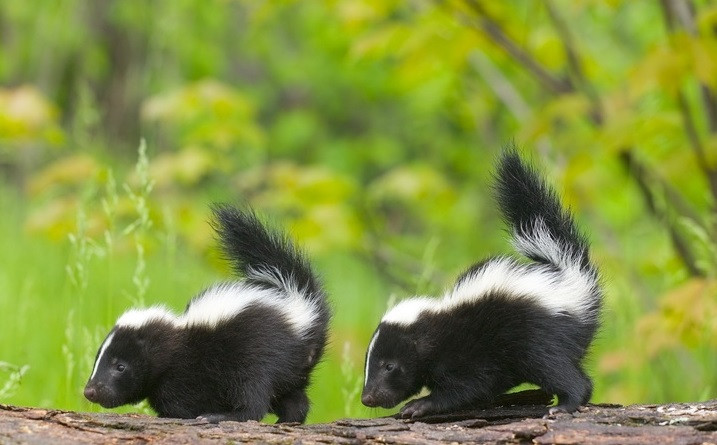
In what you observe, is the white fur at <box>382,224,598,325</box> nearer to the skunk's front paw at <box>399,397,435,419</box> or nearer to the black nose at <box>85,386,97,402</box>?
the skunk's front paw at <box>399,397,435,419</box>

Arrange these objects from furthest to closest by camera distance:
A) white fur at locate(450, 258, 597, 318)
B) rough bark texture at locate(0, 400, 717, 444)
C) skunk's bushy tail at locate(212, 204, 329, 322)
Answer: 1. skunk's bushy tail at locate(212, 204, 329, 322)
2. white fur at locate(450, 258, 597, 318)
3. rough bark texture at locate(0, 400, 717, 444)

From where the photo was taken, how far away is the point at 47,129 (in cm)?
659

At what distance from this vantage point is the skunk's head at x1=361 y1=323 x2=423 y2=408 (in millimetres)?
3461

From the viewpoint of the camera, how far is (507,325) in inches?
133

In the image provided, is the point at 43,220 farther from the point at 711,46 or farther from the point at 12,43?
the point at 12,43

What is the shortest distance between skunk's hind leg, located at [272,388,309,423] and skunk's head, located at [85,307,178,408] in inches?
17.7

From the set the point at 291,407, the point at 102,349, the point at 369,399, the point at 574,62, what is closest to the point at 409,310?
the point at 369,399

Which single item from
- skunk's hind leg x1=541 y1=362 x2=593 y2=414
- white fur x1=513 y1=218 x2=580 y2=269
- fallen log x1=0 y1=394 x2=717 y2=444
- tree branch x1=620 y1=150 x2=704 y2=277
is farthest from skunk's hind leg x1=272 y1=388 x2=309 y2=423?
tree branch x1=620 y1=150 x2=704 y2=277

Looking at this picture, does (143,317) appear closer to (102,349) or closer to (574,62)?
(102,349)

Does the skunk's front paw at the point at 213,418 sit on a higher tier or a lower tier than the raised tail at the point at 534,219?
lower

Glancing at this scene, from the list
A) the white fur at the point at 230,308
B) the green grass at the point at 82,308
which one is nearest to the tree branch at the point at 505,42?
the green grass at the point at 82,308

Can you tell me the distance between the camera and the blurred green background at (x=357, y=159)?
4.86 meters

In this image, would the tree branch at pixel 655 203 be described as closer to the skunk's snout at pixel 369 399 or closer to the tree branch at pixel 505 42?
the tree branch at pixel 505 42

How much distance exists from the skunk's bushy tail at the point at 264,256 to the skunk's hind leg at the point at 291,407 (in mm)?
313
